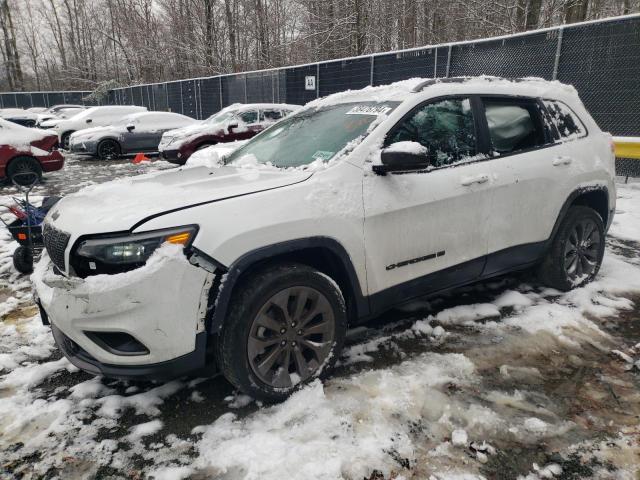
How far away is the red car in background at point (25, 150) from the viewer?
9.54 metres

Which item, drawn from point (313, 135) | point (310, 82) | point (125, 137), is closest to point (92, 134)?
point (125, 137)

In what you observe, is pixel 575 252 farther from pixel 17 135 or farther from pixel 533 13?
pixel 533 13

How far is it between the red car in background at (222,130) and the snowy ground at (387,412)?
845cm

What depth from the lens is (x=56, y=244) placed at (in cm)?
248

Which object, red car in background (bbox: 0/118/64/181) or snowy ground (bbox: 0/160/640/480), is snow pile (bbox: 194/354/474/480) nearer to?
snowy ground (bbox: 0/160/640/480)

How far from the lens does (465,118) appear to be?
134 inches

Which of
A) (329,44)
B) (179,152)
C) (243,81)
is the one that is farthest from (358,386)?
(329,44)

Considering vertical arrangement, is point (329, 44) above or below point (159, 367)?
above

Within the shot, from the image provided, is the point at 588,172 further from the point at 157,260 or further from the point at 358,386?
the point at 157,260

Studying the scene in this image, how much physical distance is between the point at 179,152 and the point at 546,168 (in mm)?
9570

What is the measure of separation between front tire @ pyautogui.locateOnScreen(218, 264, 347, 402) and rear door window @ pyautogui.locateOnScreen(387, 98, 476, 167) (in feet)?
3.73

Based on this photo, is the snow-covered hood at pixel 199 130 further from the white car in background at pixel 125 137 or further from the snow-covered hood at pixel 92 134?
the snow-covered hood at pixel 92 134

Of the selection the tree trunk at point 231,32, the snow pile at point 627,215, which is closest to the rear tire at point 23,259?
the snow pile at point 627,215

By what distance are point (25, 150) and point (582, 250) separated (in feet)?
33.9
